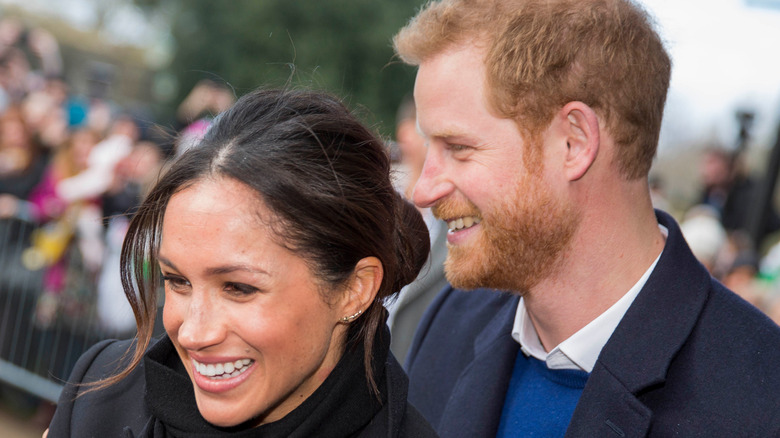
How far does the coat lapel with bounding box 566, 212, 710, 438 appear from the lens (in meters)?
2.26

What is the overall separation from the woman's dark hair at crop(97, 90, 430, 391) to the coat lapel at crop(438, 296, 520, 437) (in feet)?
1.77

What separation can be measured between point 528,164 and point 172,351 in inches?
47.0

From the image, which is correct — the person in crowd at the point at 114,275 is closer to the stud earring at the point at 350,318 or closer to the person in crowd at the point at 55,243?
the person in crowd at the point at 55,243

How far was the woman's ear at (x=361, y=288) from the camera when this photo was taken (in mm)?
2252

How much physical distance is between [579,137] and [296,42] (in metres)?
21.2

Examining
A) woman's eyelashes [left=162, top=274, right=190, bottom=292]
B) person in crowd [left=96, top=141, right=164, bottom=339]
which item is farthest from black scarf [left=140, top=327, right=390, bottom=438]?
person in crowd [left=96, top=141, right=164, bottom=339]

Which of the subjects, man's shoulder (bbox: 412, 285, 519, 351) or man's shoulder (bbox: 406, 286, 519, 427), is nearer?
man's shoulder (bbox: 406, 286, 519, 427)

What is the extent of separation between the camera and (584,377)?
250cm

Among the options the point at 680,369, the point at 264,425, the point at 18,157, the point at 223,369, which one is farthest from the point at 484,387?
the point at 18,157

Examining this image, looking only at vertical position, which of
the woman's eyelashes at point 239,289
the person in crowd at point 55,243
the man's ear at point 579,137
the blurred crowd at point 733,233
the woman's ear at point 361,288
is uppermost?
the man's ear at point 579,137

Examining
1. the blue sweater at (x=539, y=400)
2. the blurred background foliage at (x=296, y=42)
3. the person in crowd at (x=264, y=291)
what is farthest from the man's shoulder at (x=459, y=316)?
the blurred background foliage at (x=296, y=42)

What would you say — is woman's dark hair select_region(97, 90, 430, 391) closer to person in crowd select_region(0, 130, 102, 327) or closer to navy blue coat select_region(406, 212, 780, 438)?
navy blue coat select_region(406, 212, 780, 438)

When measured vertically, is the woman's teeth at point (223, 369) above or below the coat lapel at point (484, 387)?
above

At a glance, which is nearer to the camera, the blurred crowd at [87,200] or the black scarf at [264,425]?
the black scarf at [264,425]
